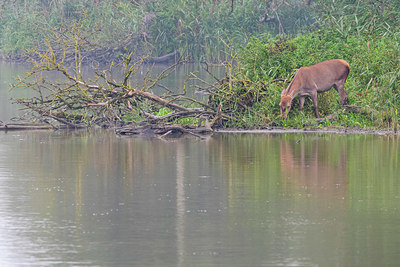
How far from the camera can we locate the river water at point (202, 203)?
8195mm

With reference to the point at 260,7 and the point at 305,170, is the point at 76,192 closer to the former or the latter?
the point at 305,170

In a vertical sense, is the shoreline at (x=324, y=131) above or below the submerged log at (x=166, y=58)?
below

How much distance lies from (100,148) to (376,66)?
6.39m

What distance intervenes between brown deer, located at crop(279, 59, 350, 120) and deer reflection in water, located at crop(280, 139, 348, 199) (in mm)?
1670

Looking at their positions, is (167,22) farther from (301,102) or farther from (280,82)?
(301,102)

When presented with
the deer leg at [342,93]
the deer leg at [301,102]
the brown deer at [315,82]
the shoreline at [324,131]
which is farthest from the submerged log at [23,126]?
the deer leg at [342,93]

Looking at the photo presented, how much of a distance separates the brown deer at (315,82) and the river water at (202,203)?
5.40ft

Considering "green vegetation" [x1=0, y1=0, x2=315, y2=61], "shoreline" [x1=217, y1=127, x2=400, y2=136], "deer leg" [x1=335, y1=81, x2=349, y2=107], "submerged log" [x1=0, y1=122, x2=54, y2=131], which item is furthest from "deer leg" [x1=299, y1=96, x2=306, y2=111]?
"green vegetation" [x1=0, y1=0, x2=315, y2=61]

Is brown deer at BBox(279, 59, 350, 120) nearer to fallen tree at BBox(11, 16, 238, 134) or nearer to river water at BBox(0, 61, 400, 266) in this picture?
fallen tree at BBox(11, 16, 238, 134)

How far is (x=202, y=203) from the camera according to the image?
10.6 m

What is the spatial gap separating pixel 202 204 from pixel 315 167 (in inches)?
135

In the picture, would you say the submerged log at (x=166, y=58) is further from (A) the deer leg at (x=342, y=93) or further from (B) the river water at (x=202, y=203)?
(B) the river water at (x=202, y=203)

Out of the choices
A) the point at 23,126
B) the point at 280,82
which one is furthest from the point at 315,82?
the point at 23,126

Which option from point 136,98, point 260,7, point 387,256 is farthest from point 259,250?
point 260,7
